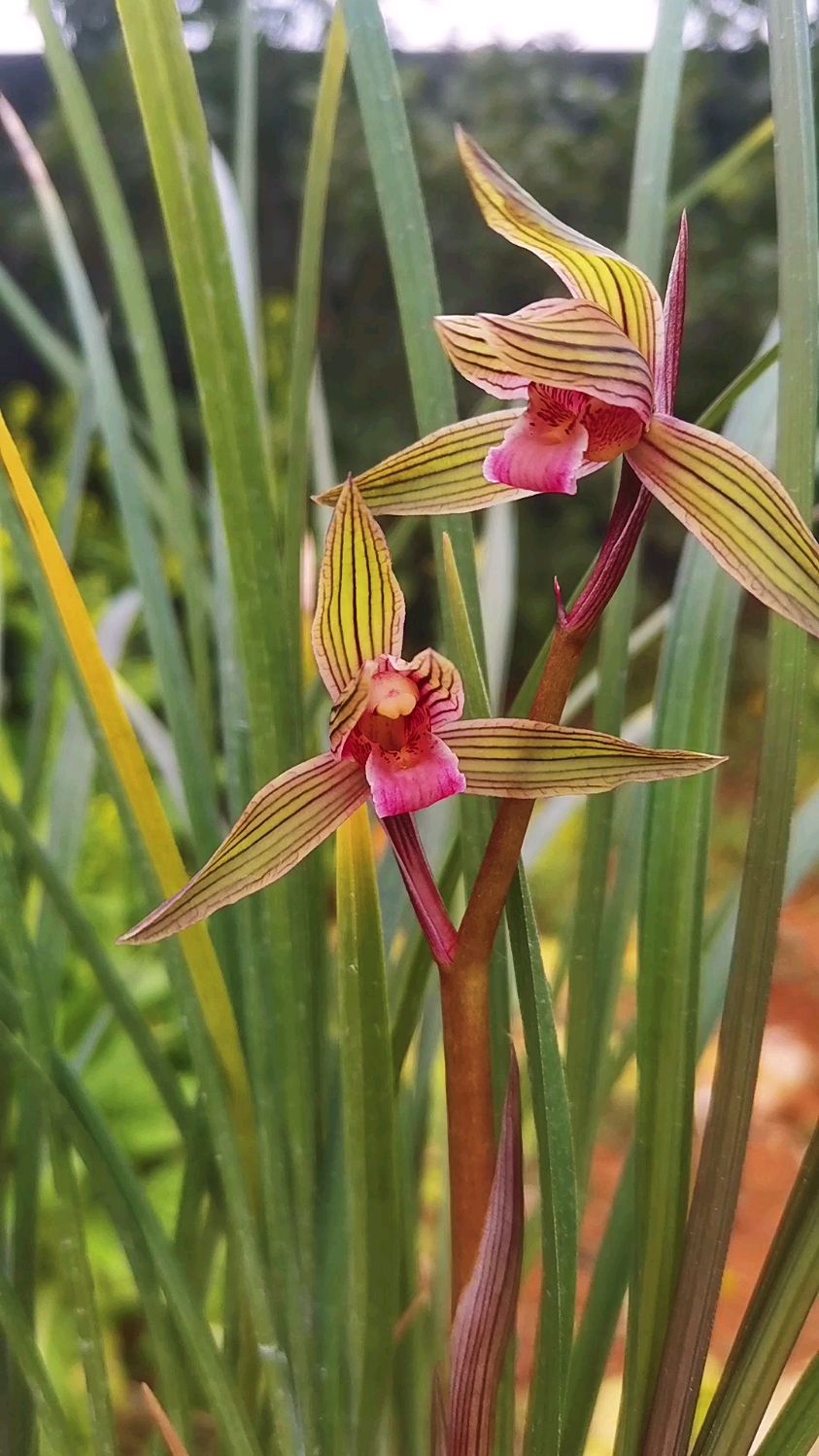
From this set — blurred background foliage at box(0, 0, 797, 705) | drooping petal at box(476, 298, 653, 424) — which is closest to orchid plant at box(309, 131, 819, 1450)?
drooping petal at box(476, 298, 653, 424)

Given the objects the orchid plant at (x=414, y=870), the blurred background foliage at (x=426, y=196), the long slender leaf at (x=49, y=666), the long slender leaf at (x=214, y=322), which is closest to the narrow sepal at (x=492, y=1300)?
the orchid plant at (x=414, y=870)

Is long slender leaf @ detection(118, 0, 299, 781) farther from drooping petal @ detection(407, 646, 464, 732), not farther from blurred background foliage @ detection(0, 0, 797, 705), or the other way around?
blurred background foliage @ detection(0, 0, 797, 705)

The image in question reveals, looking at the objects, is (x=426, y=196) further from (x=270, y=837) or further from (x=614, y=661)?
(x=270, y=837)

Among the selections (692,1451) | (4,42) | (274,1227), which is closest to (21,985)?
(274,1227)

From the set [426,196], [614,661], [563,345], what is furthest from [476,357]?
[426,196]

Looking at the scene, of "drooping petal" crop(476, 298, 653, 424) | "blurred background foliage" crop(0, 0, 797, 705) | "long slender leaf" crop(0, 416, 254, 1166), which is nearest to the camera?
"drooping petal" crop(476, 298, 653, 424)

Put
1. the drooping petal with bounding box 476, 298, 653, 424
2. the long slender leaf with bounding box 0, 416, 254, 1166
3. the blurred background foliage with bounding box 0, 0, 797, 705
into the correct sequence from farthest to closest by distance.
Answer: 1. the blurred background foliage with bounding box 0, 0, 797, 705
2. the long slender leaf with bounding box 0, 416, 254, 1166
3. the drooping petal with bounding box 476, 298, 653, 424

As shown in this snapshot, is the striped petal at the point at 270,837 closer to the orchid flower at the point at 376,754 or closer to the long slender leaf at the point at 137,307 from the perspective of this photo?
the orchid flower at the point at 376,754
